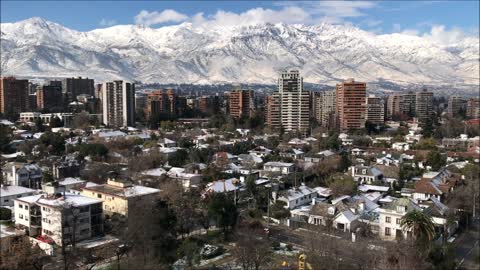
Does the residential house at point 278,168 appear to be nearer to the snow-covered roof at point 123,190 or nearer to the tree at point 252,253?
the snow-covered roof at point 123,190

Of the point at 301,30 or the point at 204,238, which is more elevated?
the point at 301,30

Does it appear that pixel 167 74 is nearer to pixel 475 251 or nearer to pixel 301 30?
pixel 301 30

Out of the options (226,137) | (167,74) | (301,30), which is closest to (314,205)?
(226,137)

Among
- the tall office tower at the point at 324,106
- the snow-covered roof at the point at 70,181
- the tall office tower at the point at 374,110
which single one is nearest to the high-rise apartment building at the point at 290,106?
the tall office tower at the point at 324,106

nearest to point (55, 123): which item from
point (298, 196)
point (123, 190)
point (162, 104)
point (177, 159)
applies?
point (162, 104)

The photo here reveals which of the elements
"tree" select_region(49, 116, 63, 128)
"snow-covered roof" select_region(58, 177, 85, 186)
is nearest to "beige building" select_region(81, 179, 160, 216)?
"snow-covered roof" select_region(58, 177, 85, 186)

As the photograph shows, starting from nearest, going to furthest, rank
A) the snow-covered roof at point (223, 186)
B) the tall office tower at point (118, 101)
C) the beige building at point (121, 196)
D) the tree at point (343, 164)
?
the beige building at point (121, 196) → the snow-covered roof at point (223, 186) → the tree at point (343, 164) → the tall office tower at point (118, 101)

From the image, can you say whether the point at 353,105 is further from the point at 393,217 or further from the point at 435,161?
the point at 393,217
